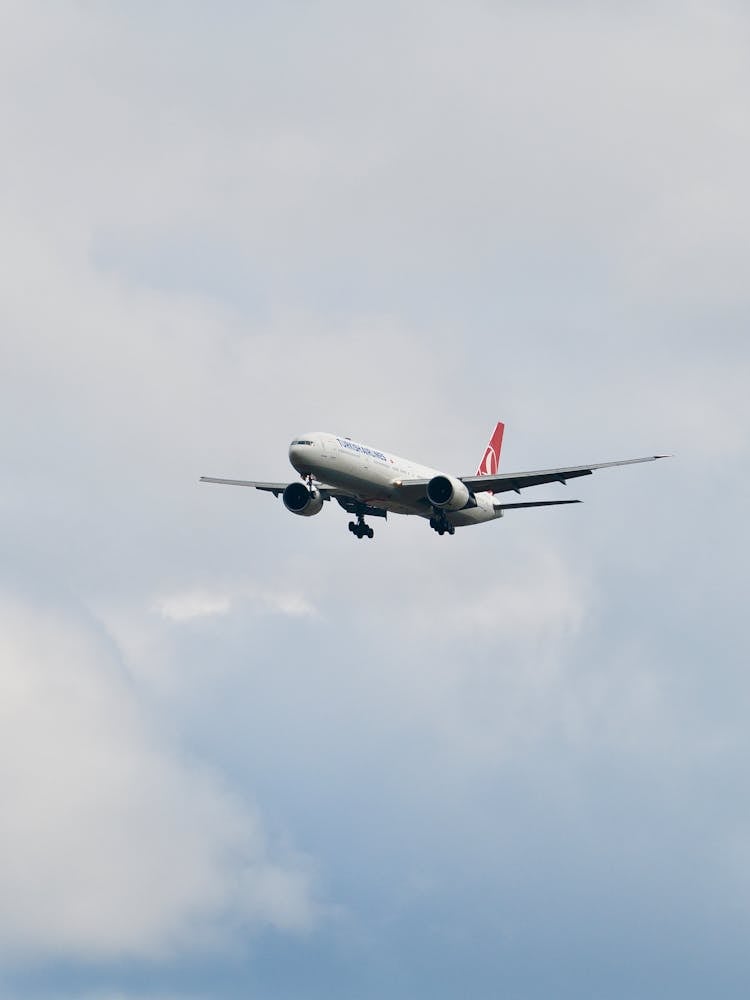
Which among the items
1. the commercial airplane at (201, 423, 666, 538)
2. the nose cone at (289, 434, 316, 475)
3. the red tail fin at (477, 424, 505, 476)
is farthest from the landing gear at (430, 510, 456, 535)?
the red tail fin at (477, 424, 505, 476)

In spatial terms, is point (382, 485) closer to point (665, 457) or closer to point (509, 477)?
point (509, 477)

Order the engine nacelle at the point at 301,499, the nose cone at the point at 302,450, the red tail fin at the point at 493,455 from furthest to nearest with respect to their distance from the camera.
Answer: the red tail fin at the point at 493,455 → the engine nacelle at the point at 301,499 → the nose cone at the point at 302,450

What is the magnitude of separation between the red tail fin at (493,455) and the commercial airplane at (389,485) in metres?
18.0

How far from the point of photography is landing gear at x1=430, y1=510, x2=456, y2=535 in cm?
11044

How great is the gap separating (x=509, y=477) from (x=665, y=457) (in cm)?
1199

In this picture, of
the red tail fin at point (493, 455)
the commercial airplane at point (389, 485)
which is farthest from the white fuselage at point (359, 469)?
the red tail fin at point (493, 455)

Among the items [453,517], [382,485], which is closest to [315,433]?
[382,485]

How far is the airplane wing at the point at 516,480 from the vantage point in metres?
107

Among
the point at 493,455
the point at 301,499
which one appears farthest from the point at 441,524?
the point at 493,455

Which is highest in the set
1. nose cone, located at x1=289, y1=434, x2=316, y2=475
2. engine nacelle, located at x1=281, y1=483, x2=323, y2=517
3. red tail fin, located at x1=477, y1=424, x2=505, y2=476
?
red tail fin, located at x1=477, y1=424, x2=505, y2=476

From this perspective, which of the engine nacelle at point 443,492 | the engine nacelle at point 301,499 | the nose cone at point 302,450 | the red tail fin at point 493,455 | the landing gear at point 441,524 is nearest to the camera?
the nose cone at point 302,450

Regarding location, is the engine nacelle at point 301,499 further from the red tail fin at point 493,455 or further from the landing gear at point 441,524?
the red tail fin at point 493,455

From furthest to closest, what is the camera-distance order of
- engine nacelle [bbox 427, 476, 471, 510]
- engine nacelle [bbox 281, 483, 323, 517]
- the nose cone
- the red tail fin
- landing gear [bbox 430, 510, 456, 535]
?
the red tail fin < landing gear [bbox 430, 510, 456, 535] < engine nacelle [bbox 281, 483, 323, 517] < engine nacelle [bbox 427, 476, 471, 510] < the nose cone

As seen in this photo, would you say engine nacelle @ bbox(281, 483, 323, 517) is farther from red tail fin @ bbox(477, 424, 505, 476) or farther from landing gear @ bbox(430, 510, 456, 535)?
red tail fin @ bbox(477, 424, 505, 476)
